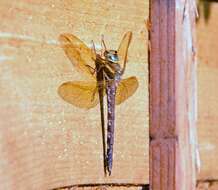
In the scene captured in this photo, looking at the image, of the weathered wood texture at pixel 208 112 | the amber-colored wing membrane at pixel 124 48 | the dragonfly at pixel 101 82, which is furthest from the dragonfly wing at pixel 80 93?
the weathered wood texture at pixel 208 112

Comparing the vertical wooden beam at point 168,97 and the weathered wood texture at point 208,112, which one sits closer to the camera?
the vertical wooden beam at point 168,97

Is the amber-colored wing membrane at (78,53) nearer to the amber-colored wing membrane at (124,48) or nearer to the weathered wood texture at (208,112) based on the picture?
the amber-colored wing membrane at (124,48)

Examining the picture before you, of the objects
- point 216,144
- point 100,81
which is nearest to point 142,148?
point 100,81

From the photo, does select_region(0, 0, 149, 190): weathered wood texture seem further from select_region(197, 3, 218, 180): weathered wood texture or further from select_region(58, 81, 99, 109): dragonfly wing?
select_region(197, 3, 218, 180): weathered wood texture

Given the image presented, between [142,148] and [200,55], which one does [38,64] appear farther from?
[200,55]

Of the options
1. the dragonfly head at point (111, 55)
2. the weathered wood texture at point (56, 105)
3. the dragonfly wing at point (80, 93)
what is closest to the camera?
the weathered wood texture at point (56, 105)

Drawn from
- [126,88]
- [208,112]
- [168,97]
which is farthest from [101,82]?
[208,112]

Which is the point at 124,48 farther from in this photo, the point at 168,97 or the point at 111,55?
the point at 168,97
